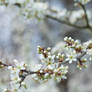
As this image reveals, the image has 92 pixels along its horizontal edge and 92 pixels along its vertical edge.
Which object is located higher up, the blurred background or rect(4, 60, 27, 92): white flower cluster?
the blurred background

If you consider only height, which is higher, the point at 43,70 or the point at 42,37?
the point at 42,37

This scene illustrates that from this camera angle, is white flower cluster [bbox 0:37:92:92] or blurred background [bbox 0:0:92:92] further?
blurred background [bbox 0:0:92:92]

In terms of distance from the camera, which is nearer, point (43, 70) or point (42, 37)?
point (43, 70)

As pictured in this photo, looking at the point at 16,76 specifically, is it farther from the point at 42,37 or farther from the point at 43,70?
the point at 42,37

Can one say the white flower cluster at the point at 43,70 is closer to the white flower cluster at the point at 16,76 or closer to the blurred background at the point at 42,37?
the white flower cluster at the point at 16,76

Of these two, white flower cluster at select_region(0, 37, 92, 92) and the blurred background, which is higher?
the blurred background

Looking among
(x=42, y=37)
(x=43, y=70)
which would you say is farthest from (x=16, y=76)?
(x=42, y=37)

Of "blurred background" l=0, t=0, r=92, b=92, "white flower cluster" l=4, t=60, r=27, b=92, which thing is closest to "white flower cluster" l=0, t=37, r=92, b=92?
"white flower cluster" l=4, t=60, r=27, b=92

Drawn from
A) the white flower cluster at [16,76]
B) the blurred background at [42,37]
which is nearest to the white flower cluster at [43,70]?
the white flower cluster at [16,76]

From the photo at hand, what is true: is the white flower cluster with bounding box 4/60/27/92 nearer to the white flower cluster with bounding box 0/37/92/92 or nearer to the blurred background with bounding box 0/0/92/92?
the white flower cluster with bounding box 0/37/92/92

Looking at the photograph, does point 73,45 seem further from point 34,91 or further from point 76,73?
point 76,73

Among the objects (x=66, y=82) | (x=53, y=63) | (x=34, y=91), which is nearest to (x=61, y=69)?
(x=53, y=63)
